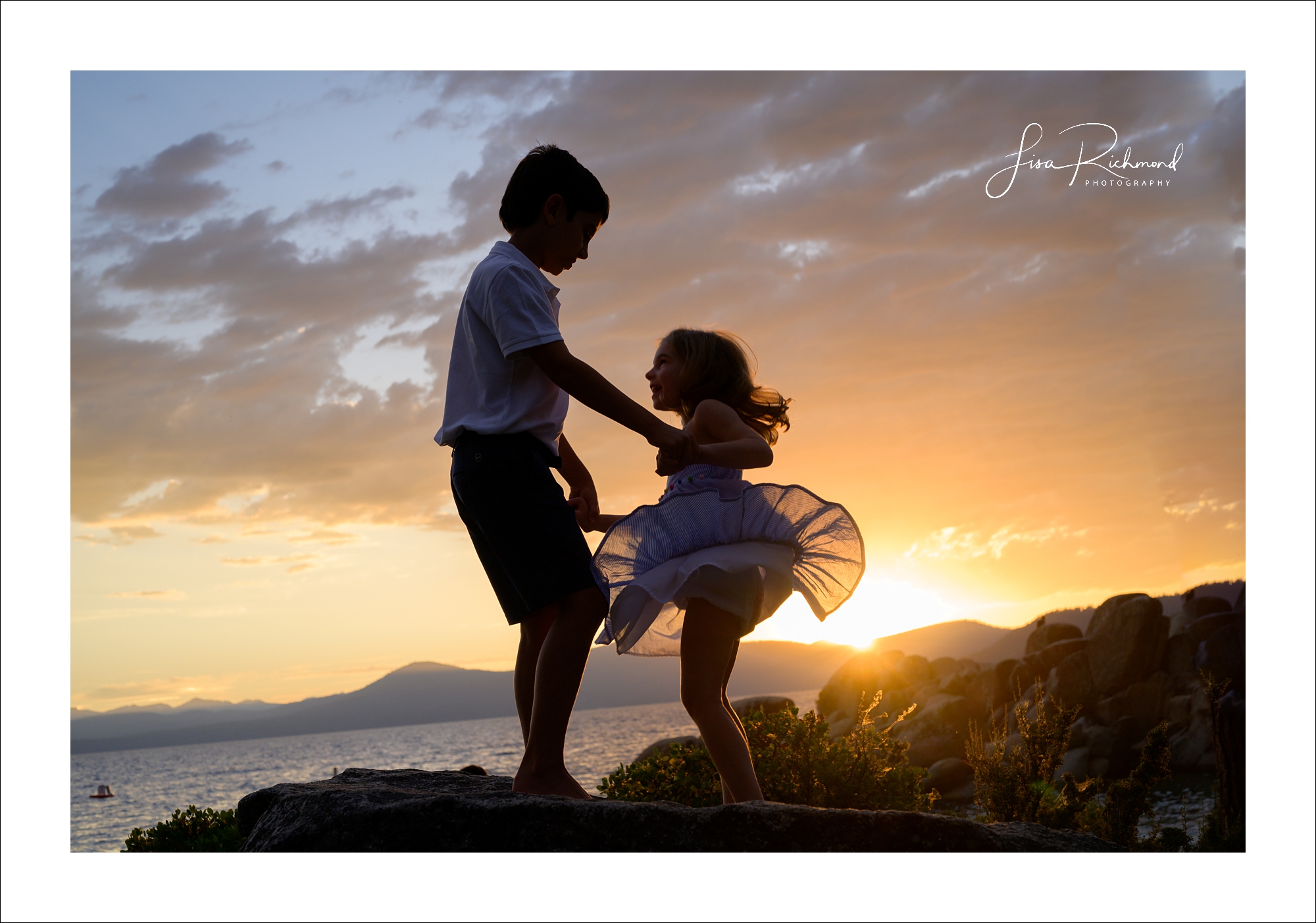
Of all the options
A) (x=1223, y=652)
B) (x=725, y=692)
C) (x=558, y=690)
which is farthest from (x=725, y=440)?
(x=1223, y=652)

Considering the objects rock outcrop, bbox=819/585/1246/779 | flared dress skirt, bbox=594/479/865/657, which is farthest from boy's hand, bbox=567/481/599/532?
rock outcrop, bbox=819/585/1246/779

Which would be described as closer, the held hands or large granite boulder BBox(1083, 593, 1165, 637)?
the held hands

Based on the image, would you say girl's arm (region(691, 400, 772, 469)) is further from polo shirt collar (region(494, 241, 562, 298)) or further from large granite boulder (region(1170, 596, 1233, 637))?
large granite boulder (region(1170, 596, 1233, 637))

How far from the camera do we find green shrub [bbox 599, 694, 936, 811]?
5.12 meters

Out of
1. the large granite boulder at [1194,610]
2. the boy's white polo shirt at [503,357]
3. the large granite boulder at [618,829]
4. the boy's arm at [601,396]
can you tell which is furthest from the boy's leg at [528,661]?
the large granite boulder at [1194,610]

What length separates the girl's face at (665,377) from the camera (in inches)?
144

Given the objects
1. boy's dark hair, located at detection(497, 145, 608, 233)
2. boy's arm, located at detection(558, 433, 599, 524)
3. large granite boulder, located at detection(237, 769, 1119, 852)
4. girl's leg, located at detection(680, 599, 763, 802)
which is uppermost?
boy's dark hair, located at detection(497, 145, 608, 233)

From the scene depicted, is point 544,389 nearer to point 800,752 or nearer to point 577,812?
point 577,812

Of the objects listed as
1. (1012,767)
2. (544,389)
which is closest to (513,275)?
(544,389)

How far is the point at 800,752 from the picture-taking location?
5.19 meters

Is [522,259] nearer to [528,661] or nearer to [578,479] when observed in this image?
[578,479]

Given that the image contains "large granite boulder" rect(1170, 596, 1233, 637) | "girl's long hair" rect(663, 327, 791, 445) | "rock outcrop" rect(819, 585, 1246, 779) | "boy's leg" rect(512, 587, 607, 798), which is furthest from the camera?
"large granite boulder" rect(1170, 596, 1233, 637)

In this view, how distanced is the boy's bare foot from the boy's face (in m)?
2.00

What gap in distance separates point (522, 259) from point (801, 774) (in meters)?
3.54
